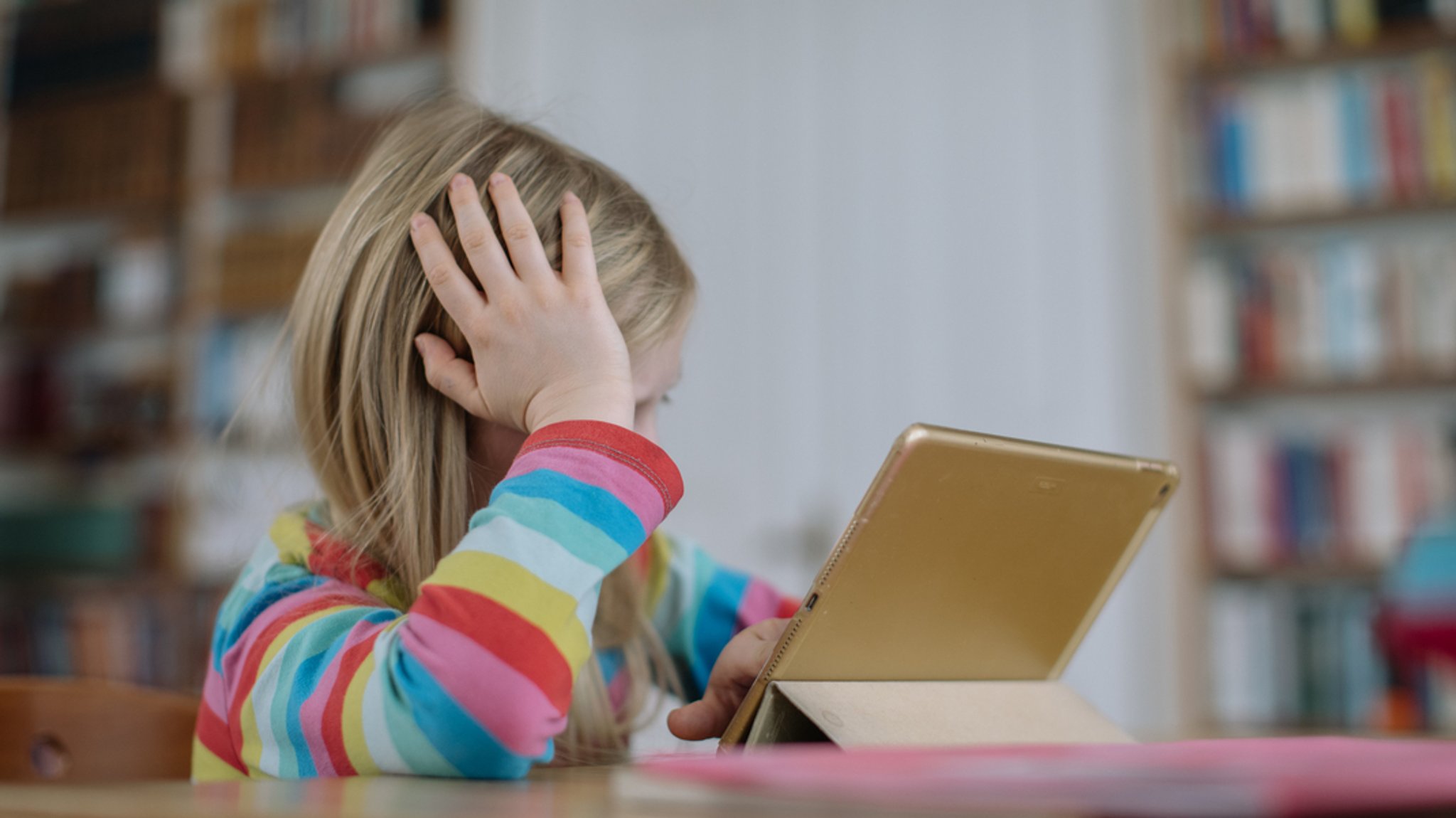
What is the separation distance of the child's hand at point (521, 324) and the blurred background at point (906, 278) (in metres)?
1.17

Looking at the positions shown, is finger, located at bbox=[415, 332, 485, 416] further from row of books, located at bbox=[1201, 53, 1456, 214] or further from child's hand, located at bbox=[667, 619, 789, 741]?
row of books, located at bbox=[1201, 53, 1456, 214]

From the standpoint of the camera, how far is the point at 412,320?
0.78 metres

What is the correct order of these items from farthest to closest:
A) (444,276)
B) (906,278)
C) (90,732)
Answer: (906,278)
(90,732)
(444,276)

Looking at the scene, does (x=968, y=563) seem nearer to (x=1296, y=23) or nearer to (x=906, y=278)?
(x=906, y=278)

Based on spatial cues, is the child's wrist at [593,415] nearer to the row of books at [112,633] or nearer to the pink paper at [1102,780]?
the pink paper at [1102,780]

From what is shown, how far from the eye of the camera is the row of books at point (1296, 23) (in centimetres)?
228

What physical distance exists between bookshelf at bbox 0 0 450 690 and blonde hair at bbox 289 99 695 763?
6.74 feet

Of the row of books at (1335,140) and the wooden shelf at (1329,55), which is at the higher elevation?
the wooden shelf at (1329,55)

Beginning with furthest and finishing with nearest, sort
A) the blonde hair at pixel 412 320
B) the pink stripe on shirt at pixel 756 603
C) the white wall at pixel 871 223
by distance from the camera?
the white wall at pixel 871 223, the pink stripe on shirt at pixel 756 603, the blonde hair at pixel 412 320

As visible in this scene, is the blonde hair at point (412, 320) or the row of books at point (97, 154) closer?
the blonde hair at point (412, 320)

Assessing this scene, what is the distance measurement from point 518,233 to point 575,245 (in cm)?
3

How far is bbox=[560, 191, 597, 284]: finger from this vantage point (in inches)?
28.7

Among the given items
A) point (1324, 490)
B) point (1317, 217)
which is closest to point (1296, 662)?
point (1324, 490)

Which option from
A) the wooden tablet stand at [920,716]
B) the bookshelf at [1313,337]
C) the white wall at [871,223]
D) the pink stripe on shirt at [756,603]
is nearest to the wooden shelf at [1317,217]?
the bookshelf at [1313,337]
